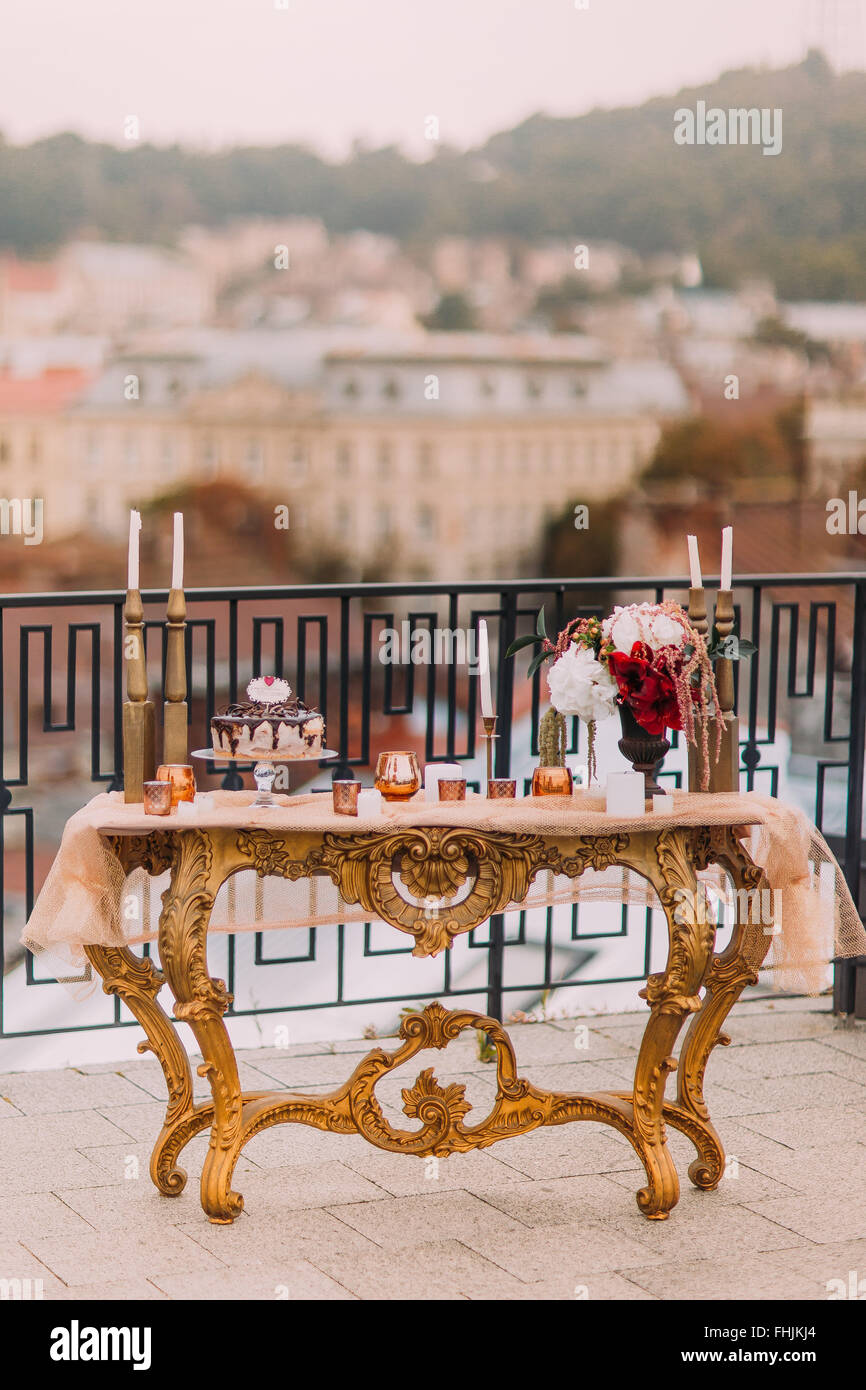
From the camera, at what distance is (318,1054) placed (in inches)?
111

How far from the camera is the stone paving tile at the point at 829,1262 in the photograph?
1.86 meters

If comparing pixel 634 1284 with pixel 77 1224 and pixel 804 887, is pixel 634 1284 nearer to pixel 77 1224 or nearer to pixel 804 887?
pixel 804 887

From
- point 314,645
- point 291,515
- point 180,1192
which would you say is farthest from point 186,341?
point 180,1192

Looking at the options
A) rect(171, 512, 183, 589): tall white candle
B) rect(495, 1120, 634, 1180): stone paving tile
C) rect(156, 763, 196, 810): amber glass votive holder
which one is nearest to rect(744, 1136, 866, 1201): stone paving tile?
rect(495, 1120, 634, 1180): stone paving tile

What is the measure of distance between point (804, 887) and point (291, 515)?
9710 millimetres

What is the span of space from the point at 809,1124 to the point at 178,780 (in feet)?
4.20

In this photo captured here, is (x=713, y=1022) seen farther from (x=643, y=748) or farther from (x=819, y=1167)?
(x=643, y=748)

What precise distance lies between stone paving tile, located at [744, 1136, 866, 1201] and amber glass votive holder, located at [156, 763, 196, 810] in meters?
1.07

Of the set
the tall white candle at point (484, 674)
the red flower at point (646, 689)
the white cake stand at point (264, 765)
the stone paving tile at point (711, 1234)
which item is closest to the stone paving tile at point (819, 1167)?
the stone paving tile at point (711, 1234)

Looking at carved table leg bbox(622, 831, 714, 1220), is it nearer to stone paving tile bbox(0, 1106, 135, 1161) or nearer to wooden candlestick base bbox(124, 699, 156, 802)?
wooden candlestick base bbox(124, 699, 156, 802)

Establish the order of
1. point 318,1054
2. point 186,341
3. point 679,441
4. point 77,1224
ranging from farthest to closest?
point 679,441, point 186,341, point 318,1054, point 77,1224

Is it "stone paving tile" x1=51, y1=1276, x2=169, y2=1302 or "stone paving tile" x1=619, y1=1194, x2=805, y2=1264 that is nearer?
"stone paving tile" x1=51, y1=1276, x2=169, y2=1302

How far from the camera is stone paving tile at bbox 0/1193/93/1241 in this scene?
1989 mm

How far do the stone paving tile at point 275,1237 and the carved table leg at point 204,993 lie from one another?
0.03m
